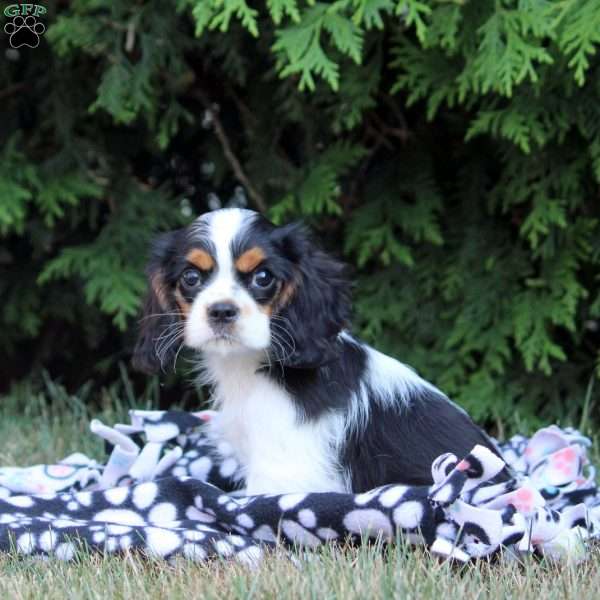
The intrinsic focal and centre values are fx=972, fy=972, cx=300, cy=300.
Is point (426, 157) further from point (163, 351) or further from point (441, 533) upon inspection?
point (441, 533)

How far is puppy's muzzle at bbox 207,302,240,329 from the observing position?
302cm

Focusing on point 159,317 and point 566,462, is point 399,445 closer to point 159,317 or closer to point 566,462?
point 566,462

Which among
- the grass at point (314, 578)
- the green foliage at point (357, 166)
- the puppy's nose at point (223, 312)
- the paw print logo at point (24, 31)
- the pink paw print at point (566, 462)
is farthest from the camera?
the paw print logo at point (24, 31)

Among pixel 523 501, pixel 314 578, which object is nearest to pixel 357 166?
pixel 523 501

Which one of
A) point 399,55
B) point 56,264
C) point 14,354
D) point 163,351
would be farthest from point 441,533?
point 14,354

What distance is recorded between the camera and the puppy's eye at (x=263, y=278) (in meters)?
3.18

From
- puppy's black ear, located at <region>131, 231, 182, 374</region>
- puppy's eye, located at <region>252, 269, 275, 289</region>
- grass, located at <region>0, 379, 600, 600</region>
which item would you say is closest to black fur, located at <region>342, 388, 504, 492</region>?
grass, located at <region>0, 379, 600, 600</region>

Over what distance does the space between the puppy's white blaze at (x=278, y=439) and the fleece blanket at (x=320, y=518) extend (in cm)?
15

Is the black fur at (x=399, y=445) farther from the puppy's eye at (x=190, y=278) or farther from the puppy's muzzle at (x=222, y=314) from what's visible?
the puppy's eye at (x=190, y=278)

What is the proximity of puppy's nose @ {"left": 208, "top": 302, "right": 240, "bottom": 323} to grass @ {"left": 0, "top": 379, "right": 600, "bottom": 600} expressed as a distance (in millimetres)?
726

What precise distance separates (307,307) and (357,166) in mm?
1933

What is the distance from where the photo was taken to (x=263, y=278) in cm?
320

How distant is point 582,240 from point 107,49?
7.81 feet

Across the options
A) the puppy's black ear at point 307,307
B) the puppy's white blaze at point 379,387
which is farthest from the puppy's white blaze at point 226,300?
the puppy's white blaze at point 379,387
